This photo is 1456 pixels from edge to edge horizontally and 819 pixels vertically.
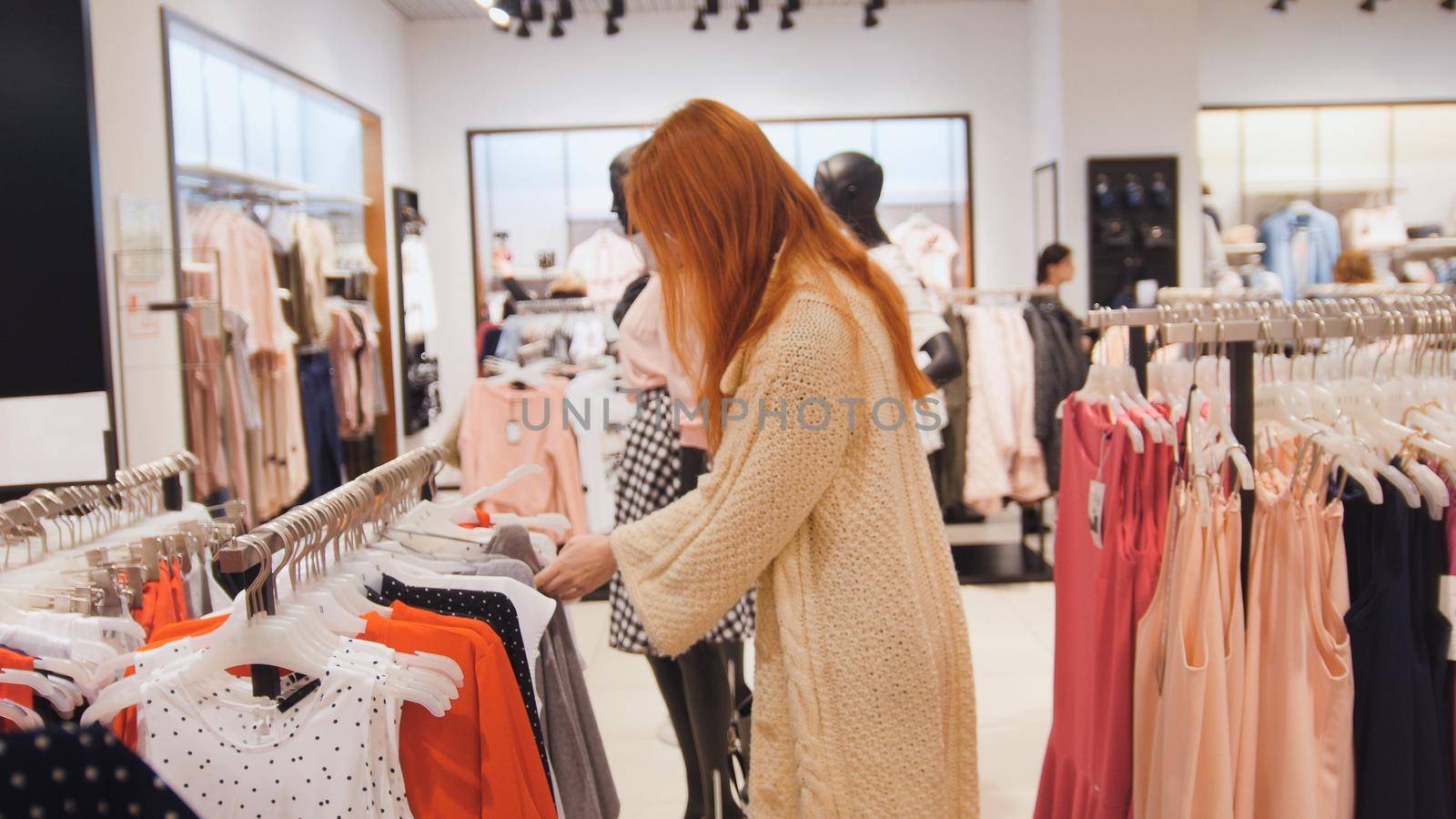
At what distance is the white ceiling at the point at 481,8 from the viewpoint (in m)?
7.05

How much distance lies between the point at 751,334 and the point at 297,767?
0.73 m

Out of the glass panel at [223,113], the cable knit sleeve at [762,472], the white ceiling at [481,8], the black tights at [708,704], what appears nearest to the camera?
the cable knit sleeve at [762,472]

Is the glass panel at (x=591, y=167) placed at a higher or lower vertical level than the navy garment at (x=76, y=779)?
higher

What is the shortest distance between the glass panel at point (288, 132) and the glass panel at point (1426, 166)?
7515mm

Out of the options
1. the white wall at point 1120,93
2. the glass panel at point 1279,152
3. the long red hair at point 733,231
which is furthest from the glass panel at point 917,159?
the long red hair at point 733,231

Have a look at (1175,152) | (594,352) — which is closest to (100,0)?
(594,352)

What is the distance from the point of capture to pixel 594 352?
6.05 meters

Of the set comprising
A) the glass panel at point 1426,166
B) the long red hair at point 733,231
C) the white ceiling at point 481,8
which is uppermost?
the white ceiling at point 481,8

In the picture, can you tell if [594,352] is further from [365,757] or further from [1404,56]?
[1404,56]

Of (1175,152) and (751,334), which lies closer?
(751,334)

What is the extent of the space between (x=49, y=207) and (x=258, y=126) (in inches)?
137

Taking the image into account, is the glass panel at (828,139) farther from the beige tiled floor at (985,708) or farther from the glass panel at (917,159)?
the beige tiled floor at (985,708)

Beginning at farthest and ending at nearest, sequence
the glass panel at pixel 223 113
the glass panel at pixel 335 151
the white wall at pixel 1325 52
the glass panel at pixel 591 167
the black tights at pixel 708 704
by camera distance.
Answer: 1. the glass panel at pixel 591 167
2. the white wall at pixel 1325 52
3. the glass panel at pixel 335 151
4. the glass panel at pixel 223 113
5. the black tights at pixel 708 704

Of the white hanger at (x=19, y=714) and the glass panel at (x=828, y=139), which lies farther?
the glass panel at (x=828, y=139)
